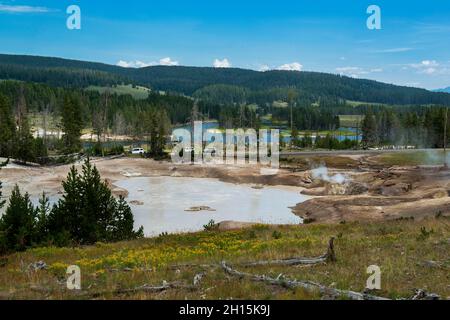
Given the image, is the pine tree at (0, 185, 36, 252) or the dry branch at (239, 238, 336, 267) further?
the pine tree at (0, 185, 36, 252)

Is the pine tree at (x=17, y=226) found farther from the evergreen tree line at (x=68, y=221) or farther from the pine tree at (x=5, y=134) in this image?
the pine tree at (x=5, y=134)

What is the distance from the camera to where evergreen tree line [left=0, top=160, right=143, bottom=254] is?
2792 centimetres

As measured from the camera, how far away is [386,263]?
1634cm

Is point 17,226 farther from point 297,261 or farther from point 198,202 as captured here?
point 198,202

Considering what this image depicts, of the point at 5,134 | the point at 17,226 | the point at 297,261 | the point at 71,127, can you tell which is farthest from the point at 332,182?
the point at 5,134

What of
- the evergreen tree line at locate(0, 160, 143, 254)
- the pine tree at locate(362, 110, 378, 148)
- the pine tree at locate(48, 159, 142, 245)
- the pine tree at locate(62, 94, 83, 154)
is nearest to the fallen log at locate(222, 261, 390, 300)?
the evergreen tree line at locate(0, 160, 143, 254)

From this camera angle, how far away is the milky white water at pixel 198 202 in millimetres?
47812

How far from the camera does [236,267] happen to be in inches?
625

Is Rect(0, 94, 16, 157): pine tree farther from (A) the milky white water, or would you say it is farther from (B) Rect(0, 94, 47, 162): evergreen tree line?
(A) the milky white water

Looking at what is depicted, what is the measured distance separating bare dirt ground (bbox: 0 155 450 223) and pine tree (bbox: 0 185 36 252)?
28287 millimetres
